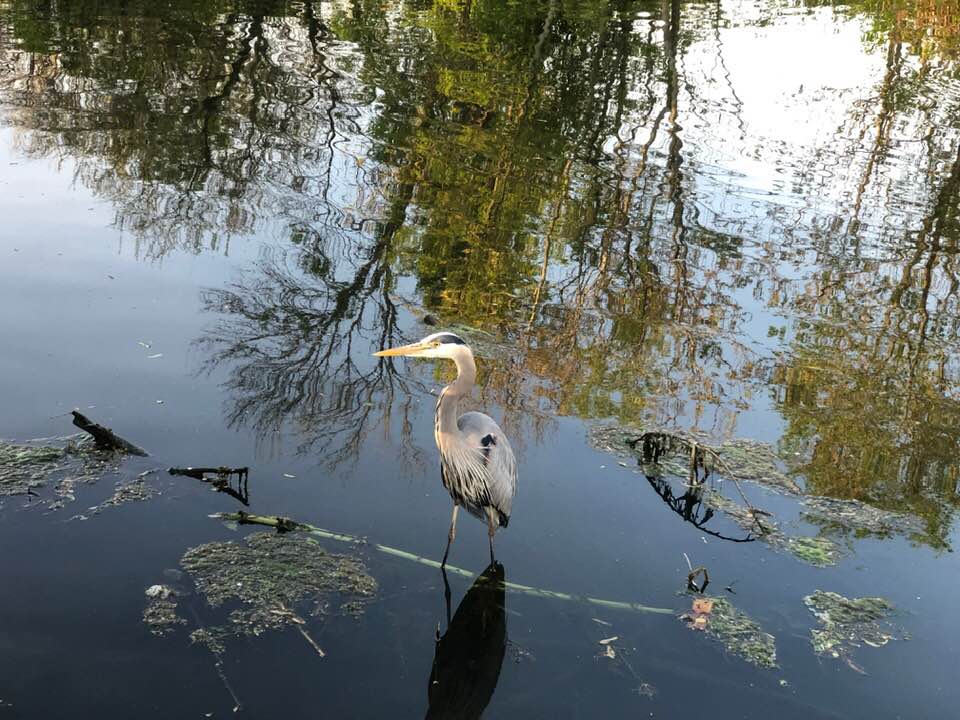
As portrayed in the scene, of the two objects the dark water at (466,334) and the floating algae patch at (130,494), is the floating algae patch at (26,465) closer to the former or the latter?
the dark water at (466,334)

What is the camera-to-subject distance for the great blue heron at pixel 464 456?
5574mm

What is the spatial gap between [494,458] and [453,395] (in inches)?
16.2

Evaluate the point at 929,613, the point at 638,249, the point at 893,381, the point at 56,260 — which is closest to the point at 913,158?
the point at 638,249

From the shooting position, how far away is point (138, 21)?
1597 cm

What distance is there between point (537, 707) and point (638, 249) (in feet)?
20.5

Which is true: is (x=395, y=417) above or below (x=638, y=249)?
below

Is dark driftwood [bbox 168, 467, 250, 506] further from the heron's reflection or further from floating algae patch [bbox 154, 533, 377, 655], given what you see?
the heron's reflection

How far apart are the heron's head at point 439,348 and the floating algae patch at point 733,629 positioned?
1.81 meters

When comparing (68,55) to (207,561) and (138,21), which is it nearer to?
(138,21)

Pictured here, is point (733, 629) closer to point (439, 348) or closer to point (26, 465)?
point (439, 348)

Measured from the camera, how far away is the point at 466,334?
320 inches

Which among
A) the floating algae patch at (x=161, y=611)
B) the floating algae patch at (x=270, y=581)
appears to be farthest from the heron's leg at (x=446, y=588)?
the floating algae patch at (x=161, y=611)

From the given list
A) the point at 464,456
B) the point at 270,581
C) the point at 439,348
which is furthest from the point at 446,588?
the point at 439,348

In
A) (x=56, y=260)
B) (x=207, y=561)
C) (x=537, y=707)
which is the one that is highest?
(x=56, y=260)
